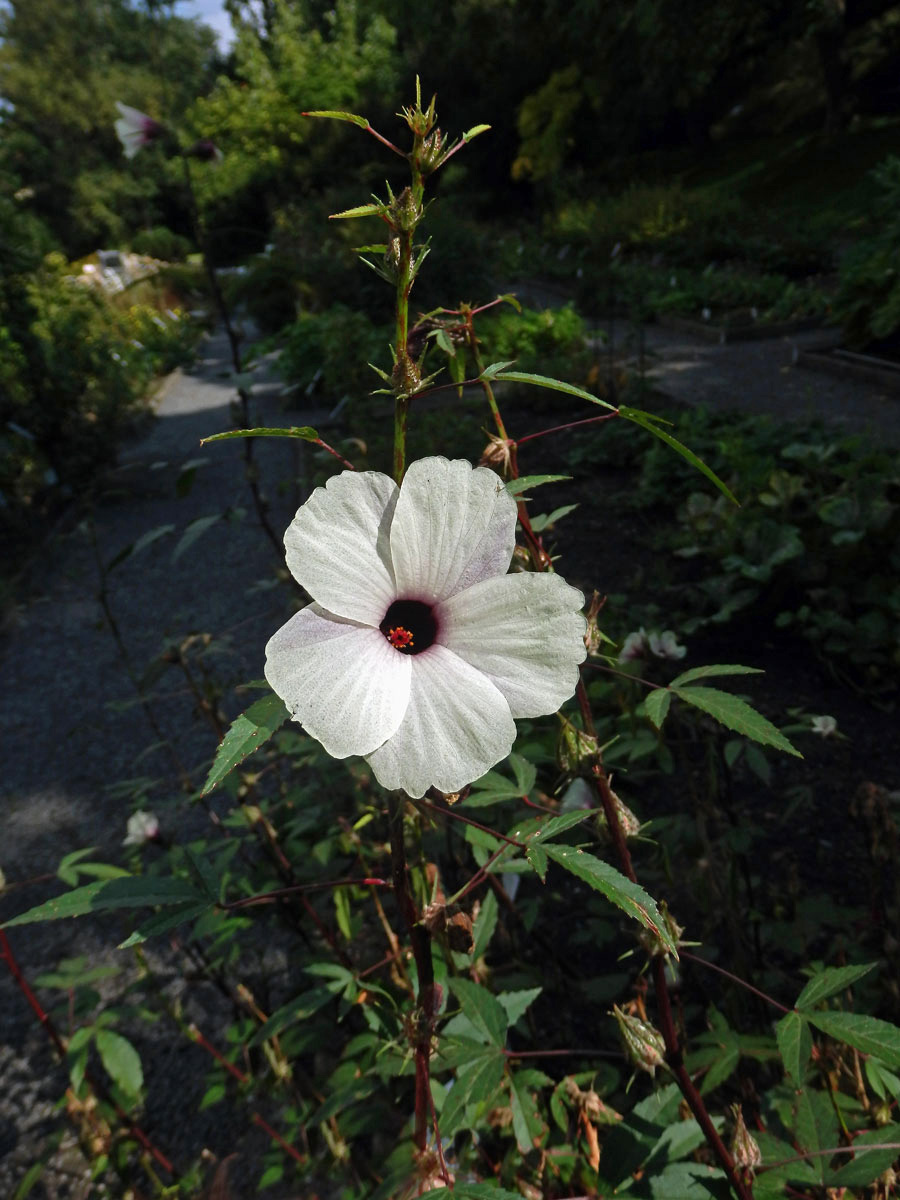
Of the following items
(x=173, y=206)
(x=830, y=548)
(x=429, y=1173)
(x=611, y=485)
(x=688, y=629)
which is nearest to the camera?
(x=429, y=1173)

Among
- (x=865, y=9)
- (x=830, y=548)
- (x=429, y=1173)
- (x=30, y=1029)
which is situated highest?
(x=865, y=9)

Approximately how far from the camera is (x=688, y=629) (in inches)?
117

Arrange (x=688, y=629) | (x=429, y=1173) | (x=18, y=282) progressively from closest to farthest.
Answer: (x=429, y=1173) → (x=688, y=629) → (x=18, y=282)

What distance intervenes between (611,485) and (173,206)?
26.6 meters

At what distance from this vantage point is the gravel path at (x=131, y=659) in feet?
7.09

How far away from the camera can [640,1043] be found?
90cm

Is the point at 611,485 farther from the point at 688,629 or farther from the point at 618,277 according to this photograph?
the point at 618,277

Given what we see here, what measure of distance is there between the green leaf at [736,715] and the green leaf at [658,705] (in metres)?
0.02

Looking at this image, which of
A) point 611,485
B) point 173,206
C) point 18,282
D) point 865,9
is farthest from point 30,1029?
point 173,206

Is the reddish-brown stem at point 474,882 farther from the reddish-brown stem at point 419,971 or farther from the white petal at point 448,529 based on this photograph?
the white petal at point 448,529

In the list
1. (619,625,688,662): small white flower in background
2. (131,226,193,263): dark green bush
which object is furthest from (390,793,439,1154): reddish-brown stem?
(131,226,193,263): dark green bush

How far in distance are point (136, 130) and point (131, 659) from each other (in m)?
2.49

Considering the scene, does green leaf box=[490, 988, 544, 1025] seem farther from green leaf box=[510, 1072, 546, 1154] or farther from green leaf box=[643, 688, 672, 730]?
green leaf box=[643, 688, 672, 730]

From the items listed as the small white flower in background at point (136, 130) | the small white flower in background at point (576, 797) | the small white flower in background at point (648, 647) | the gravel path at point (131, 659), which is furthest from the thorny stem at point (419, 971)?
the small white flower in background at point (136, 130)
